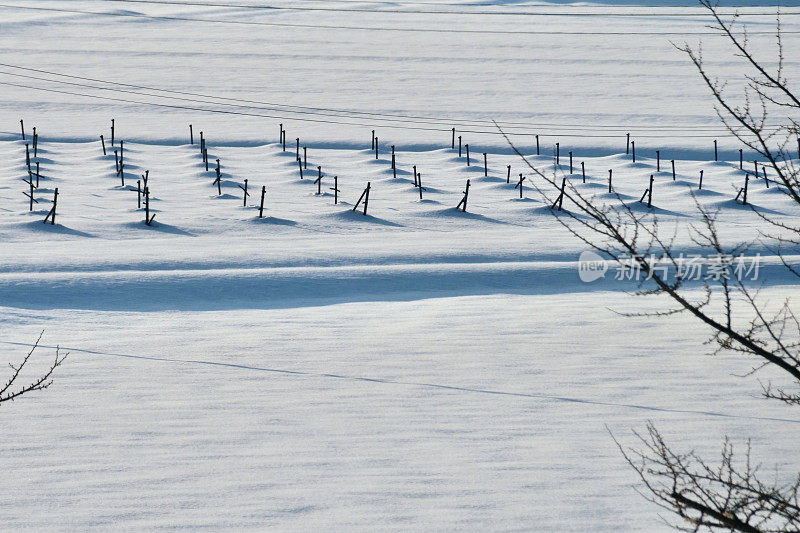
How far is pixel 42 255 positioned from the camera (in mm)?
11414

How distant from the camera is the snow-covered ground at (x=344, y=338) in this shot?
570 centimetres

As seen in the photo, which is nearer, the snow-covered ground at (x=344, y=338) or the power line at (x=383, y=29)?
the snow-covered ground at (x=344, y=338)

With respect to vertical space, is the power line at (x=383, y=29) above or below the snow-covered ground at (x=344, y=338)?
above

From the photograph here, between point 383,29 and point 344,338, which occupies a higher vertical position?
point 383,29

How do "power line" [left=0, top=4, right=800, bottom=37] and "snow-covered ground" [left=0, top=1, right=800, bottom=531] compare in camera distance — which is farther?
"power line" [left=0, top=4, right=800, bottom=37]

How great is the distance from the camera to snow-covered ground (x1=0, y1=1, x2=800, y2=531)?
5699 millimetres

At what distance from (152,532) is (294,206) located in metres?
10.8

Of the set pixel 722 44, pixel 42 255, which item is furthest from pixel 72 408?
pixel 722 44

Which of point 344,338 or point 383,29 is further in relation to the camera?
point 383,29

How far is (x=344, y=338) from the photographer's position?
29.2ft

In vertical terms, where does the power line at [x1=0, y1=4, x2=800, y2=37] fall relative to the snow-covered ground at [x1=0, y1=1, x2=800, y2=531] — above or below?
above

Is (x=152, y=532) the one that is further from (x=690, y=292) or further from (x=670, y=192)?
(x=670, y=192)

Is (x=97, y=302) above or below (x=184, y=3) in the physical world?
below

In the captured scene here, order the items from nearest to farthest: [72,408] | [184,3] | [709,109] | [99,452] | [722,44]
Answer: [99,452], [72,408], [709,109], [722,44], [184,3]
